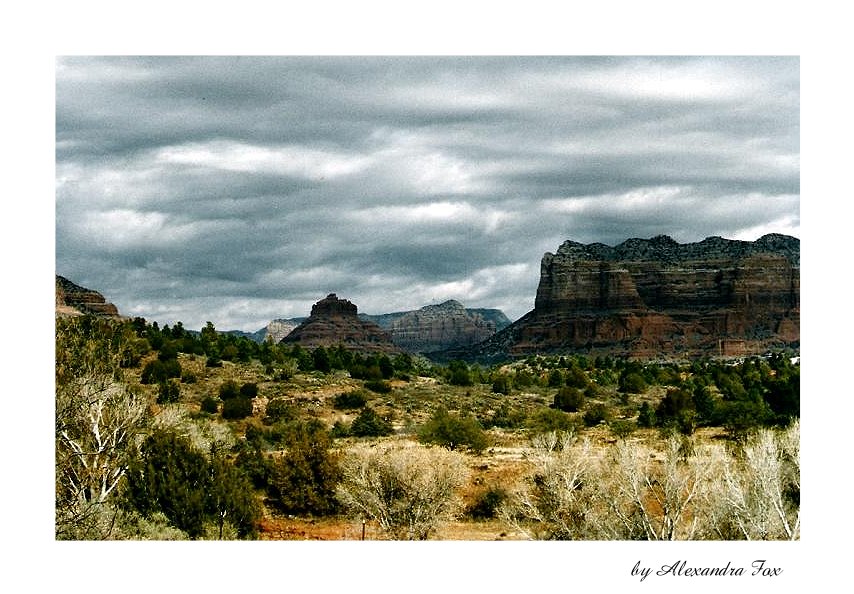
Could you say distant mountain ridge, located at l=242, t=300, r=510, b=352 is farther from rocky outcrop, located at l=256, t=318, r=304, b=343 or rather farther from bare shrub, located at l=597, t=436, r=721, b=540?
bare shrub, located at l=597, t=436, r=721, b=540

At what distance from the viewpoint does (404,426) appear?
45.2 m

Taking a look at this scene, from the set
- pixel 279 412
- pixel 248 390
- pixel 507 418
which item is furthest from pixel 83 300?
pixel 507 418

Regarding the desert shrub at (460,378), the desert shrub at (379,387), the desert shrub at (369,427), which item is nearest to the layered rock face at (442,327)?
the desert shrub at (460,378)

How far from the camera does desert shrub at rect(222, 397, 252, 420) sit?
4429cm

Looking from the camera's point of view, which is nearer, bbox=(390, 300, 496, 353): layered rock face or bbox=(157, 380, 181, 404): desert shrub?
bbox=(157, 380, 181, 404): desert shrub

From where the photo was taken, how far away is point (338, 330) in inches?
4798

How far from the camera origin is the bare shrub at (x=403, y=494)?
26.0m

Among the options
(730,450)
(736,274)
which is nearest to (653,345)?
(736,274)

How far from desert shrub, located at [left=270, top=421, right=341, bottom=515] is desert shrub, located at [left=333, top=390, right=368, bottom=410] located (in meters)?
16.9

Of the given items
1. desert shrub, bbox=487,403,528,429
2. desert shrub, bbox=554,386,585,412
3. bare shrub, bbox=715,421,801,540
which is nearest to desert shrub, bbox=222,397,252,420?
desert shrub, bbox=487,403,528,429

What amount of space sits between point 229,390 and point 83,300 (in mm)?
24296

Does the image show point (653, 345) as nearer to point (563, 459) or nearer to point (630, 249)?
point (630, 249)

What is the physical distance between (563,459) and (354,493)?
5.92m

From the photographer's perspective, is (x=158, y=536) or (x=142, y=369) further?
(x=142, y=369)
